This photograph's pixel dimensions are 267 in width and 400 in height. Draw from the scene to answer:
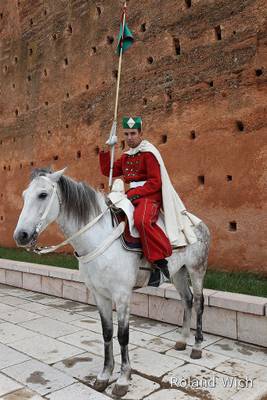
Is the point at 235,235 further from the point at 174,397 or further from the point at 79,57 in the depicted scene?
the point at 79,57

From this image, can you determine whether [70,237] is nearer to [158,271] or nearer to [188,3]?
[158,271]

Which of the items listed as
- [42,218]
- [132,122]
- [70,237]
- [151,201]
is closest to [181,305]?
[151,201]

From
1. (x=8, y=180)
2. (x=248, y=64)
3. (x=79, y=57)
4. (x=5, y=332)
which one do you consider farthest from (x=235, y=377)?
(x=8, y=180)

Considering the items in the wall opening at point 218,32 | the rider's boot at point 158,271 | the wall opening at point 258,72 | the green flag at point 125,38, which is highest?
the wall opening at point 218,32

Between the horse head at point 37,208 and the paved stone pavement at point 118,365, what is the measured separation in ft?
4.65

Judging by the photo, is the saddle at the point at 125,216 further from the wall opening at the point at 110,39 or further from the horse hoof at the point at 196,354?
the wall opening at the point at 110,39

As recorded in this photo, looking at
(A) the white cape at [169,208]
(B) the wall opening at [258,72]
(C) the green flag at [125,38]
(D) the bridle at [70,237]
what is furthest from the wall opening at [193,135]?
(D) the bridle at [70,237]

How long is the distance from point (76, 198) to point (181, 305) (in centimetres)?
255

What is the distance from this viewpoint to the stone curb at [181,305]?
4246 millimetres

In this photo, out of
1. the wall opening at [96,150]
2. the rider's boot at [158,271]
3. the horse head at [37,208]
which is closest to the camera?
the horse head at [37,208]

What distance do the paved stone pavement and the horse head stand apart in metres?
1.42

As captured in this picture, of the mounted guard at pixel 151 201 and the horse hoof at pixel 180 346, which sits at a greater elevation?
the mounted guard at pixel 151 201

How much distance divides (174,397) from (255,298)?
6.02 feet

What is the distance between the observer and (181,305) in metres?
4.95
